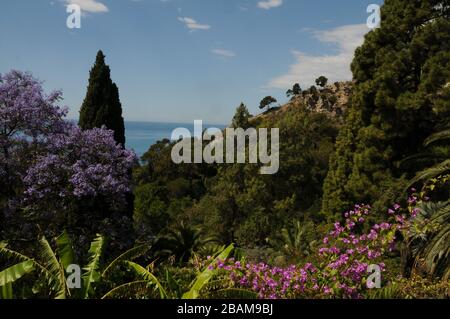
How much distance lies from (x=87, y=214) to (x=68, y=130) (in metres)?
2.13

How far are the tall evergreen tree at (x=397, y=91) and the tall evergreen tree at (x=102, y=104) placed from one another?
10.1 metres

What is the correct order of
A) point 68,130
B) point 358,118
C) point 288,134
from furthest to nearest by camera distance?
point 288,134, point 358,118, point 68,130

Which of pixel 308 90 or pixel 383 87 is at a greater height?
pixel 308 90

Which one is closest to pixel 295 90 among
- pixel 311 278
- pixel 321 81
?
pixel 321 81

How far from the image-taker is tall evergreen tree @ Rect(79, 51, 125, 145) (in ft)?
59.5

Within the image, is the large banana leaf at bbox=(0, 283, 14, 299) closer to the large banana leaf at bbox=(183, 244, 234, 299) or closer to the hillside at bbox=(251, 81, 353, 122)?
the large banana leaf at bbox=(183, 244, 234, 299)

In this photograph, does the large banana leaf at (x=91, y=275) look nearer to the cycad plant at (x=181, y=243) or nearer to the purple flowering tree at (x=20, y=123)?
the purple flowering tree at (x=20, y=123)

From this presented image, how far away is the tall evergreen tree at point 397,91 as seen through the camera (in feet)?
58.5

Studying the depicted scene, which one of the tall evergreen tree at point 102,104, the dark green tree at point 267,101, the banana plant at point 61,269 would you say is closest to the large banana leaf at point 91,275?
the banana plant at point 61,269

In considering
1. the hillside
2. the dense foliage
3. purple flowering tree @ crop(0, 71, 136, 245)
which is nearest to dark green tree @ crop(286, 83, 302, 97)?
the hillside
